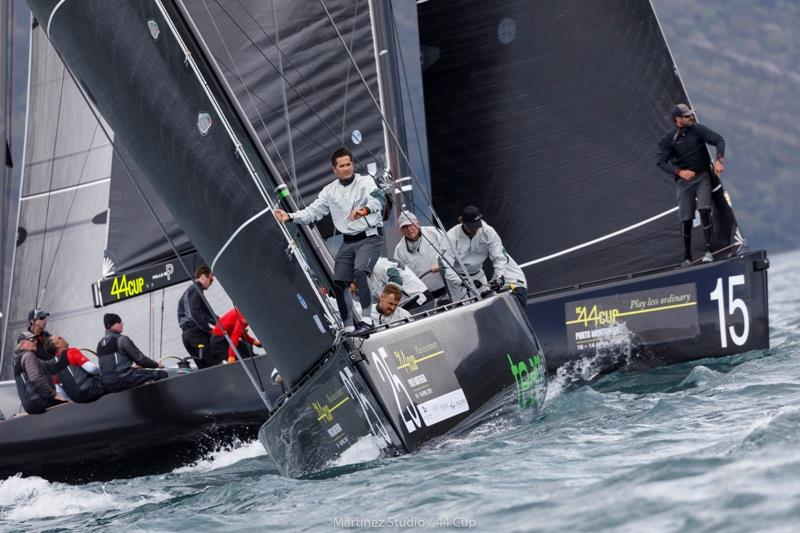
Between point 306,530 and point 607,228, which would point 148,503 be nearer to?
point 306,530

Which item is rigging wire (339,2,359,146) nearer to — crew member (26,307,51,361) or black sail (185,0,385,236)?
black sail (185,0,385,236)

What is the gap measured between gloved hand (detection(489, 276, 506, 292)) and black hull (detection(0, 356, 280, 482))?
1951 millimetres

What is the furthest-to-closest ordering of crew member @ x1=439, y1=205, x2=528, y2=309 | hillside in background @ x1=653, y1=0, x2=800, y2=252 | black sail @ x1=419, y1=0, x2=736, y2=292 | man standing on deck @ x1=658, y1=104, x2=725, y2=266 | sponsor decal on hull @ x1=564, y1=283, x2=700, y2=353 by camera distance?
hillside in background @ x1=653, y1=0, x2=800, y2=252 < black sail @ x1=419, y1=0, x2=736, y2=292 < man standing on deck @ x1=658, y1=104, x2=725, y2=266 < sponsor decal on hull @ x1=564, y1=283, x2=700, y2=353 < crew member @ x1=439, y1=205, x2=528, y2=309

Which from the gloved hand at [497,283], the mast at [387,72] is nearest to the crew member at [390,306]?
the gloved hand at [497,283]

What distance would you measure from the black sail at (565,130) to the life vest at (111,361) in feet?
9.10

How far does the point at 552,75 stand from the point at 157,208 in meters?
3.46

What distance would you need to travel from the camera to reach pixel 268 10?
10.8 m

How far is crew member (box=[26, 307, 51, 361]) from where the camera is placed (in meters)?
9.16

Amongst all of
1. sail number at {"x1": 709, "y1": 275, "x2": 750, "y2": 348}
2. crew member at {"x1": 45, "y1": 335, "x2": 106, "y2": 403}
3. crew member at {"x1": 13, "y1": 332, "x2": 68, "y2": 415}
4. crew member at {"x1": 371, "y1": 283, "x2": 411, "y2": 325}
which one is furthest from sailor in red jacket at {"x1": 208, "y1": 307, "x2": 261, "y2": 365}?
sail number at {"x1": 709, "y1": 275, "x2": 750, "y2": 348}

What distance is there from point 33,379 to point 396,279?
10.0 ft

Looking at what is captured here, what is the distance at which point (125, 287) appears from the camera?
37.0 ft

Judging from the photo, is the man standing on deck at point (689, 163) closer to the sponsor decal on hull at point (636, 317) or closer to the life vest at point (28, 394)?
the sponsor decal on hull at point (636, 317)

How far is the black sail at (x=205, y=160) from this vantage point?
662 centimetres

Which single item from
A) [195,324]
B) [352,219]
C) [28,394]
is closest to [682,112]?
[352,219]
